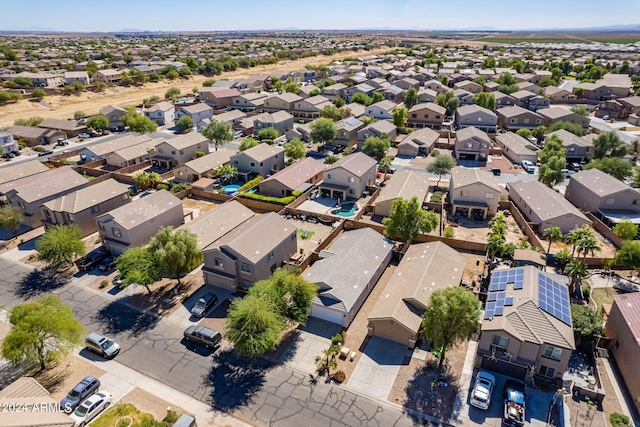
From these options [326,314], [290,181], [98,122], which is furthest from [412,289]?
[98,122]

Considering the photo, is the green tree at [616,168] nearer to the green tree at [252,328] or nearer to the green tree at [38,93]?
the green tree at [252,328]

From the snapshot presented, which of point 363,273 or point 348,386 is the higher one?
point 363,273

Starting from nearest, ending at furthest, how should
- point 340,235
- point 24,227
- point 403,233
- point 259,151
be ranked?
point 403,233 < point 340,235 < point 24,227 < point 259,151

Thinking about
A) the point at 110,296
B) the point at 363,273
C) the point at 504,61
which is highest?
the point at 504,61

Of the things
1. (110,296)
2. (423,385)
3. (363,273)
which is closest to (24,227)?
(110,296)

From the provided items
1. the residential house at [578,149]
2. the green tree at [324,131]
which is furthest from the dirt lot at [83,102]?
the residential house at [578,149]

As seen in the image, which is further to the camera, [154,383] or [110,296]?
[110,296]

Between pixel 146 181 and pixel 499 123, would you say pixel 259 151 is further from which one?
pixel 499 123
